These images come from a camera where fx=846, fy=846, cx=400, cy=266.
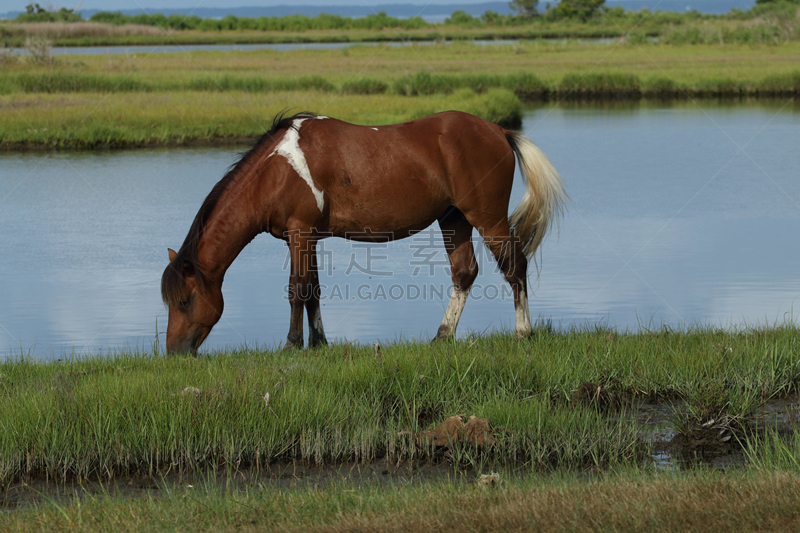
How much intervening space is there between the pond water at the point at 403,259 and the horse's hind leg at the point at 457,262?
0.56 metres

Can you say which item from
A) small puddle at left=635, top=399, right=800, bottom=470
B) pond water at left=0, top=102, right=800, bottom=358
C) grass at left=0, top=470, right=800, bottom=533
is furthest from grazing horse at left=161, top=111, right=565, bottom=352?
grass at left=0, top=470, right=800, bottom=533

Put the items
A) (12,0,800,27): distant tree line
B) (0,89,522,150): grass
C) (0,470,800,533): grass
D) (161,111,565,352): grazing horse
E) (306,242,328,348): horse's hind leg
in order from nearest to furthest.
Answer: (0,470,800,533): grass, (161,111,565,352): grazing horse, (306,242,328,348): horse's hind leg, (0,89,522,150): grass, (12,0,800,27): distant tree line

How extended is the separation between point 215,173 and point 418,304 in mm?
9051

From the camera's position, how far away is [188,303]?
241 inches

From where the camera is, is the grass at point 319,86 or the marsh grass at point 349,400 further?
the grass at point 319,86

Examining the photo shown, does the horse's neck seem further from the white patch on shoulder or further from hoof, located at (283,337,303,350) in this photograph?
hoof, located at (283,337,303,350)

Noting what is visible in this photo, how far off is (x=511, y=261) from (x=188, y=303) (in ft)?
8.22

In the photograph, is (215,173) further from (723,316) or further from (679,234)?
(723,316)

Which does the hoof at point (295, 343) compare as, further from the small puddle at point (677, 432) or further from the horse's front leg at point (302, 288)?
the small puddle at point (677, 432)

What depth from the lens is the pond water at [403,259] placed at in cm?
832

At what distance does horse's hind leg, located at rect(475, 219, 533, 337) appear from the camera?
664cm

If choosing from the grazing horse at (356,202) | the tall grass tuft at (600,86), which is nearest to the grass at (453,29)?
the tall grass tuft at (600,86)

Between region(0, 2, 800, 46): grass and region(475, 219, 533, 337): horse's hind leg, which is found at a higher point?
A: region(0, 2, 800, 46): grass

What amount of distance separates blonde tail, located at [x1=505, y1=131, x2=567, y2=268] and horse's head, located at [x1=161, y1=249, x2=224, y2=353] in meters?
2.45
